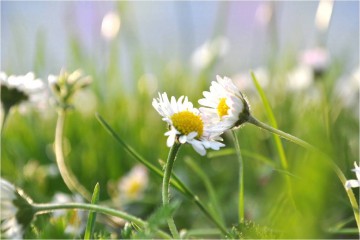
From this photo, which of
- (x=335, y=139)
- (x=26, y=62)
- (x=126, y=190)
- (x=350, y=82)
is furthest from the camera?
(x=26, y=62)

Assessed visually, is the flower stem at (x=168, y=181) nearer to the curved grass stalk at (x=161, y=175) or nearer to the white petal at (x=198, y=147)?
the white petal at (x=198, y=147)

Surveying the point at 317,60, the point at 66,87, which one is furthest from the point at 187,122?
the point at 317,60

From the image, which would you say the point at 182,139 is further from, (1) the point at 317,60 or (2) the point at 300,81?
(2) the point at 300,81

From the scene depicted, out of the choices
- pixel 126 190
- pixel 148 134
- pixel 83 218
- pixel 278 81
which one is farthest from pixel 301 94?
pixel 83 218

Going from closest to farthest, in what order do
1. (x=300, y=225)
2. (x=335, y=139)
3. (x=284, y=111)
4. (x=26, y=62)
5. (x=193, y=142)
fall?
(x=300, y=225) → (x=193, y=142) → (x=335, y=139) → (x=284, y=111) → (x=26, y=62)

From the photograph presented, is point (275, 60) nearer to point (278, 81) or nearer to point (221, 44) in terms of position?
point (278, 81)

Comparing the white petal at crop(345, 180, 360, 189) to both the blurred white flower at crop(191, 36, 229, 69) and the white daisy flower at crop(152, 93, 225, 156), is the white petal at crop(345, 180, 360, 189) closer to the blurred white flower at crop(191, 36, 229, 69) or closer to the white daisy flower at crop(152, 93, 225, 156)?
the white daisy flower at crop(152, 93, 225, 156)

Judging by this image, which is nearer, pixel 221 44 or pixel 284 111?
pixel 284 111
